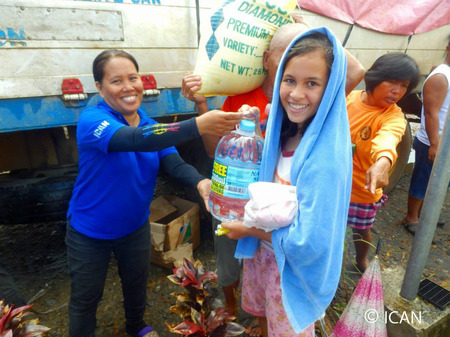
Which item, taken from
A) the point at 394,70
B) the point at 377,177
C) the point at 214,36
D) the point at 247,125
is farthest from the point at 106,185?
the point at 394,70

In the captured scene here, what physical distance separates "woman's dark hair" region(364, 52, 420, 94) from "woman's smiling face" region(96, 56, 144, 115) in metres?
1.73

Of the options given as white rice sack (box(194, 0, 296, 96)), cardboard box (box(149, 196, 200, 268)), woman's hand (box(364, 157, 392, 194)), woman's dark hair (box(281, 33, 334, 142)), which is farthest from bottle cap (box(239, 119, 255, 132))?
cardboard box (box(149, 196, 200, 268))

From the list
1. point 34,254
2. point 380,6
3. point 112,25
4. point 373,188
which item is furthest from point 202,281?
point 380,6

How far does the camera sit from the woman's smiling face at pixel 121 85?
1627 millimetres

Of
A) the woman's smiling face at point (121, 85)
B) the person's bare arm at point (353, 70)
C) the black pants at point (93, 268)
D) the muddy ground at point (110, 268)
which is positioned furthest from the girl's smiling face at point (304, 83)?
the muddy ground at point (110, 268)

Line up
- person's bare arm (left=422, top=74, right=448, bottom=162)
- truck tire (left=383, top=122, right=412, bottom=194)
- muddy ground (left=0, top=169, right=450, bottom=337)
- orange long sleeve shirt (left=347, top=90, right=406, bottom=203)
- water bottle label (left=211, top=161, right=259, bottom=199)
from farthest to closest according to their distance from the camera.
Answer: truck tire (left=383, top=122, right=412, bottom=194) → person's bare arm (left=422, top=74, right=448, bottom=162) → muddy ground (left=0, top=169, right=450, bottom=337) → orange long sleeve shirt (left=347, top=90, right=406, bottom=203) → water bottle label (left=211, top=161, right=259, bottom=199)

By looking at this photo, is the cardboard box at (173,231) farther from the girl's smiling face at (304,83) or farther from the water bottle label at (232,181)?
the girl's smiling face at (304,83)

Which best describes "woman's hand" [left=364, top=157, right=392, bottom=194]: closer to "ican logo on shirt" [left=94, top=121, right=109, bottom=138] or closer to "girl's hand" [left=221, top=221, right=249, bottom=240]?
"girl's hand" [left=221, top=221, right=249, bottom=240]

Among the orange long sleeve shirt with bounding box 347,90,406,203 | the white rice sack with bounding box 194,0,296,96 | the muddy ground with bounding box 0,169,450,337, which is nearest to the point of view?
the white rice sack with bounding box 194,0,296,96

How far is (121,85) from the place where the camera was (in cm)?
164

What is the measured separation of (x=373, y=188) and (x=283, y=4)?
1.09 meters

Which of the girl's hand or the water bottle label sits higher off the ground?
the water bottle label

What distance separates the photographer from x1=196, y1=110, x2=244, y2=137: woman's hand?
54.1 inches

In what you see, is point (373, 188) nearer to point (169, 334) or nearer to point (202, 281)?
point (202, 281)
